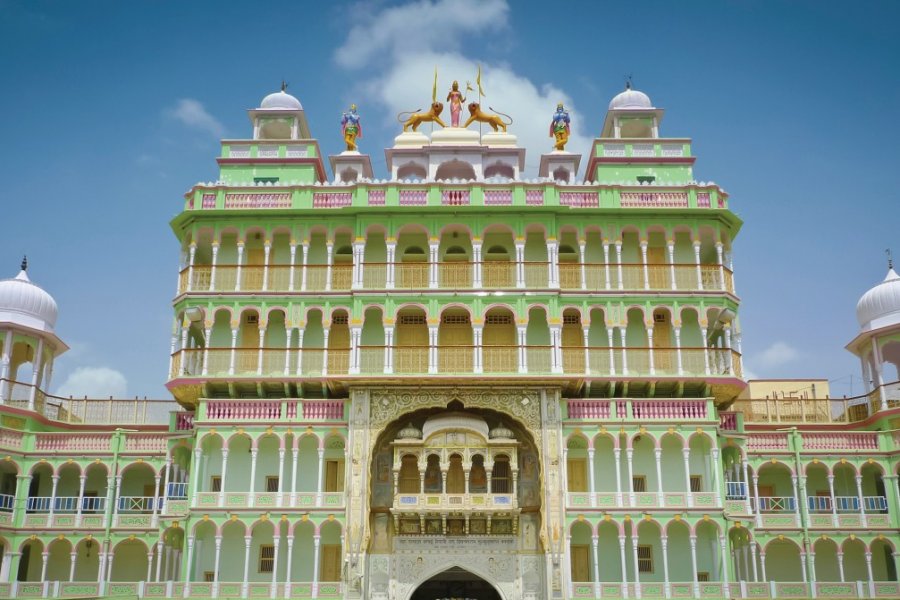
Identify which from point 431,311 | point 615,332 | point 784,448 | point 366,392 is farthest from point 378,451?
point 784,448

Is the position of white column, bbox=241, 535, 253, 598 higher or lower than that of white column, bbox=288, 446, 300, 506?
lower

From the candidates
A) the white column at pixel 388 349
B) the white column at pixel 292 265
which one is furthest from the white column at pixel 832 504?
the white column at pixel 292 265

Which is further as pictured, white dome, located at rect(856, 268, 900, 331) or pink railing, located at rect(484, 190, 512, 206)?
white dome, located at rect(856, 268, 900, 331)

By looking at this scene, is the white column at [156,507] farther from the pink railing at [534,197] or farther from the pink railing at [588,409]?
the pink railing at [534,197]

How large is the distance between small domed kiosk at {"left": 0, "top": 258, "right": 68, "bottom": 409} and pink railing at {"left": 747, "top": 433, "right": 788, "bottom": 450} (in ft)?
117

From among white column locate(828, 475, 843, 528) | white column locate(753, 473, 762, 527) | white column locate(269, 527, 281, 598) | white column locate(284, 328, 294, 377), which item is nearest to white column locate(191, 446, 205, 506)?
white column locate(269, 527, 281, 598)

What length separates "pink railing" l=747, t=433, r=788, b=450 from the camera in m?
48.0

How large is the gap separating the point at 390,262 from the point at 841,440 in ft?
78.0

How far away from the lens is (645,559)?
44.9 m

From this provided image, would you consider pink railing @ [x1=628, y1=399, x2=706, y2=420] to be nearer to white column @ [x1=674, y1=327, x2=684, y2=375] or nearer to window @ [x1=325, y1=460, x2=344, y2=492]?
white column @ [x1=674, y1=327, x2=684, y2=375]

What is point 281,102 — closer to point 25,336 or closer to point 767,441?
point 25,336

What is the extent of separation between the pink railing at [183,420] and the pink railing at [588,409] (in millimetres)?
18549

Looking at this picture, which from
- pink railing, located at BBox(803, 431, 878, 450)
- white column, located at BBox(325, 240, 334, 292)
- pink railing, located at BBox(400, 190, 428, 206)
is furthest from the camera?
pink railing, located at BBox(400, 190, 428, 206)

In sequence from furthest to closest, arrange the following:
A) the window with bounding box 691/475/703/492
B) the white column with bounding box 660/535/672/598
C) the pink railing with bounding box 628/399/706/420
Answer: the window with bounding box 691/475/703/492, the pink railing with bounding box 628/399/706/420, the white column with bounding box 660/535/672/598
